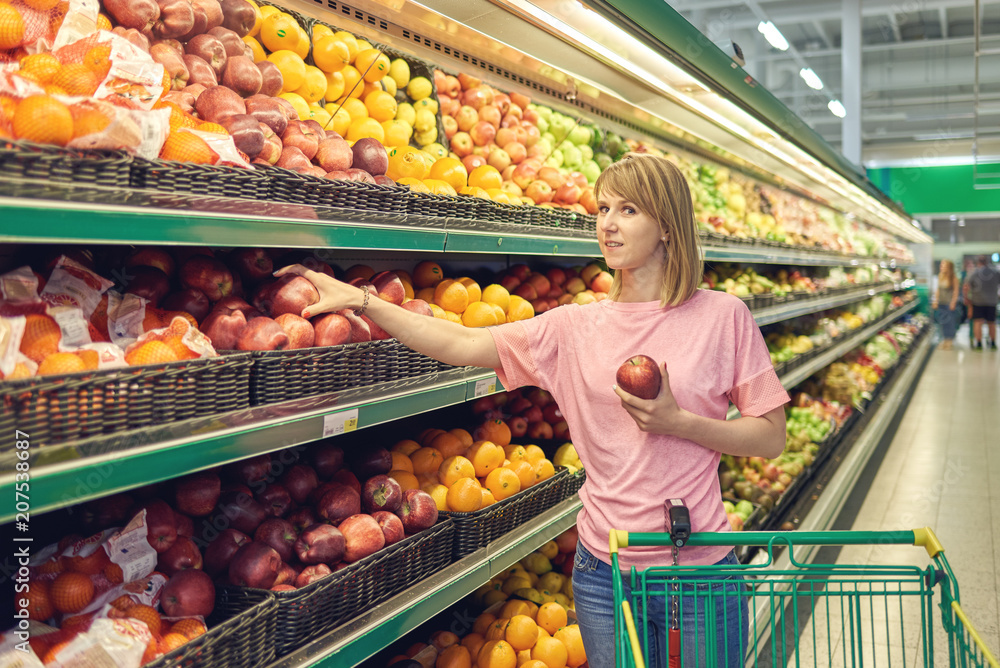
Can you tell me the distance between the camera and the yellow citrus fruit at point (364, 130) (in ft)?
7.13

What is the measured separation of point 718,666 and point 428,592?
2.19ft

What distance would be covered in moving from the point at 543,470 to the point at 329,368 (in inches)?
42.6

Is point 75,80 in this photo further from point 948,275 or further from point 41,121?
point 948,275

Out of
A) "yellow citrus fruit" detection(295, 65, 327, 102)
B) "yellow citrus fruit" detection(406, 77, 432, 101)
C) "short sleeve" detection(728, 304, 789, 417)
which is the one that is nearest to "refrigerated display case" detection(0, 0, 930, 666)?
"yellow citrus fruit" detection(406, 77, 432, 101)

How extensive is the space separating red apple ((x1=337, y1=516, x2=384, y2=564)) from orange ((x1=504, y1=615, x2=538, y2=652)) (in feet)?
2.41

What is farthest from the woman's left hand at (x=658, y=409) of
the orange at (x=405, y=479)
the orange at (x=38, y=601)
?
the orange at (x=38, y=601)

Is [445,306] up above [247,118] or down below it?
A: below

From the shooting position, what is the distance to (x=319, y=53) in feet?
6.88

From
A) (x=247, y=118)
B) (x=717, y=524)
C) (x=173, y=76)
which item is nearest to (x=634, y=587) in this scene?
(x=717, y=524)

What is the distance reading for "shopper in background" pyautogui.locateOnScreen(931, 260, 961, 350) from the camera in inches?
601

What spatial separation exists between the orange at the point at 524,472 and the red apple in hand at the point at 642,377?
3.07 ft

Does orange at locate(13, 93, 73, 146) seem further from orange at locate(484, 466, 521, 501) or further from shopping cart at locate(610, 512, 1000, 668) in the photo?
orange at locate(484, 466, 521, 501)

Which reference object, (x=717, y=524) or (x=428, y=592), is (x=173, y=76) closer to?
(x=428, y=592)

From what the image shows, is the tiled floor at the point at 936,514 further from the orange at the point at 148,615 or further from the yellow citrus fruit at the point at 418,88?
the yellow citrus fruit at the point at 418,88
